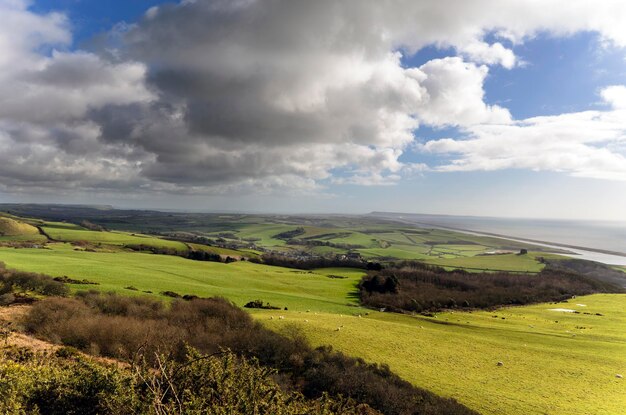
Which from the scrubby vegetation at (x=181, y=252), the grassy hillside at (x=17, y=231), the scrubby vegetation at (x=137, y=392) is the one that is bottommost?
the scrubby vegetation at (x=181, y=252)

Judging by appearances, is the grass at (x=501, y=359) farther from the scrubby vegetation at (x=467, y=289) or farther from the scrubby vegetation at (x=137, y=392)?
the scrubby vegetation at (x=467, y=289)

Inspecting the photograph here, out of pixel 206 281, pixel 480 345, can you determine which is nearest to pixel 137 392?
pixel 480 345

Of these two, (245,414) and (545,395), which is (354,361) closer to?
(545,395)

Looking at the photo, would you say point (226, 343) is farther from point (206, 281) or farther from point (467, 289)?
point (467, 289)

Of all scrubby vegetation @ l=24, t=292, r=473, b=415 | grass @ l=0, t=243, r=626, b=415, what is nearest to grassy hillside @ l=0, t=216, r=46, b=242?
grass @ l=0, t=243, r=626, b=415

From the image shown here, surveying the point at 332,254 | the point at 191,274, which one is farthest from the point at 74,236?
the point at 332,254

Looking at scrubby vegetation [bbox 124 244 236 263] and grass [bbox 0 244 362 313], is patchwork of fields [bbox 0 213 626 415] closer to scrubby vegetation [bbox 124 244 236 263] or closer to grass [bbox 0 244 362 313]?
grass [bbox 0 244 362 313]

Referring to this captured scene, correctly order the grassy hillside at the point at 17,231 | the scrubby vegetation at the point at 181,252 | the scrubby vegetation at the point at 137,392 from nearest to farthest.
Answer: the scrubby vegetation at the point at 137,392 → the scrubby vegetation at the point at 181,252 → the grassy hillside at the point at 17,231

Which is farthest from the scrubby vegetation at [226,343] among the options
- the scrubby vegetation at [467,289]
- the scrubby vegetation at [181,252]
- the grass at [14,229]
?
the grass at [14,229]
